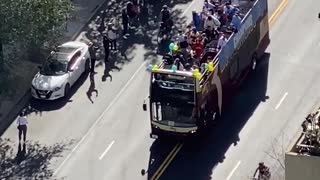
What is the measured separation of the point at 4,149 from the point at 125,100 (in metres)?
5.55

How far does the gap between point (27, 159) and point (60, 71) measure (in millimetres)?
5213

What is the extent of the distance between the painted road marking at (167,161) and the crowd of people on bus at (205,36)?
3113 millimetres

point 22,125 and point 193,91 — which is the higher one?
point 193,91

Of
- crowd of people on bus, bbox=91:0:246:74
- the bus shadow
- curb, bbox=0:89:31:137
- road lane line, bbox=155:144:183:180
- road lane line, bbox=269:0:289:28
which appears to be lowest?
curb, bbox=0:89:31:137

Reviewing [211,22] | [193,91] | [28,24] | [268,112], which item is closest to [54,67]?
[28,24]

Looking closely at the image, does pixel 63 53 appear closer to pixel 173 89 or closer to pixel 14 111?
pixel 14 111

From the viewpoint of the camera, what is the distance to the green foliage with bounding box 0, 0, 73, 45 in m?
44.8

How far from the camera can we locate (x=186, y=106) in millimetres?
43406

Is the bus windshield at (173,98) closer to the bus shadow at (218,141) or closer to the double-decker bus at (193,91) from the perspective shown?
the double-decker bus at (193,91)

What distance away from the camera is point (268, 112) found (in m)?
46.3

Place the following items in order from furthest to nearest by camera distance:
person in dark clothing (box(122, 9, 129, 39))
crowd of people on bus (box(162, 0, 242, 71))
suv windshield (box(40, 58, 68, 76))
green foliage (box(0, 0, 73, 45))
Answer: person in dark clothing (box(122, 9, 129, 39)), suv windshield (box(40, 58, 68, 76)), green foliage (box(0, 0, 73, 45)), crowd of people on bus (box(162, 0, 242, 71))

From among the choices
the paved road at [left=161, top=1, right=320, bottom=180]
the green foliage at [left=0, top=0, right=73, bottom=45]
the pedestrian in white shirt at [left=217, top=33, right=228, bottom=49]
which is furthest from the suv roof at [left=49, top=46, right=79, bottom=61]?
the paved road at [left=161, top=1, right=320, bottom=180]

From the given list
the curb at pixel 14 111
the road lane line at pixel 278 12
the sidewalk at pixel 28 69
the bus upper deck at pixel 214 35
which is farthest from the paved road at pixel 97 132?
the road lane line at pixel 278 12

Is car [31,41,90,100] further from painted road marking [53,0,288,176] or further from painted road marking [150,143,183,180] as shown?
painted road marking [150,143,183,180]
